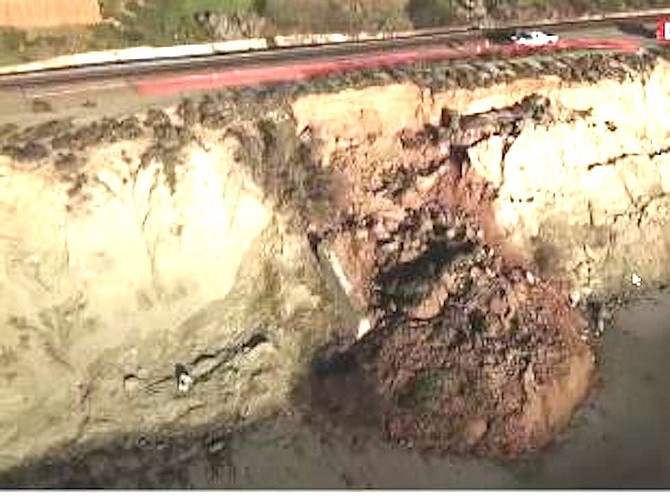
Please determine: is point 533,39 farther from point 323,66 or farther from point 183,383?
point 183,383

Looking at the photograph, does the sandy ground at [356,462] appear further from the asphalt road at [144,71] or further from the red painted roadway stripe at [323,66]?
the red painted roadway stripe at [323,66]

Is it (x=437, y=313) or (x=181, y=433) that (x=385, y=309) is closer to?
(x=437, y=313)

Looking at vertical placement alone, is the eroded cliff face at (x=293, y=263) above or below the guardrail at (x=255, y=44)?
below

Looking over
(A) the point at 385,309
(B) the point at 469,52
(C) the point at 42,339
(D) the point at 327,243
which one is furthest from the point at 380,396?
(B) the point at 469,52

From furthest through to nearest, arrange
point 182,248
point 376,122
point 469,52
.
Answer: point 469,52, point 376,122, point 182,248

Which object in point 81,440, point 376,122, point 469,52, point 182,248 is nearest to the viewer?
point 81,440

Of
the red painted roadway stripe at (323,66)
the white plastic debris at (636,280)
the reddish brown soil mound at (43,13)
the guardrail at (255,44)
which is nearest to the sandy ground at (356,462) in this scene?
the white plastic debris at (636,280)
